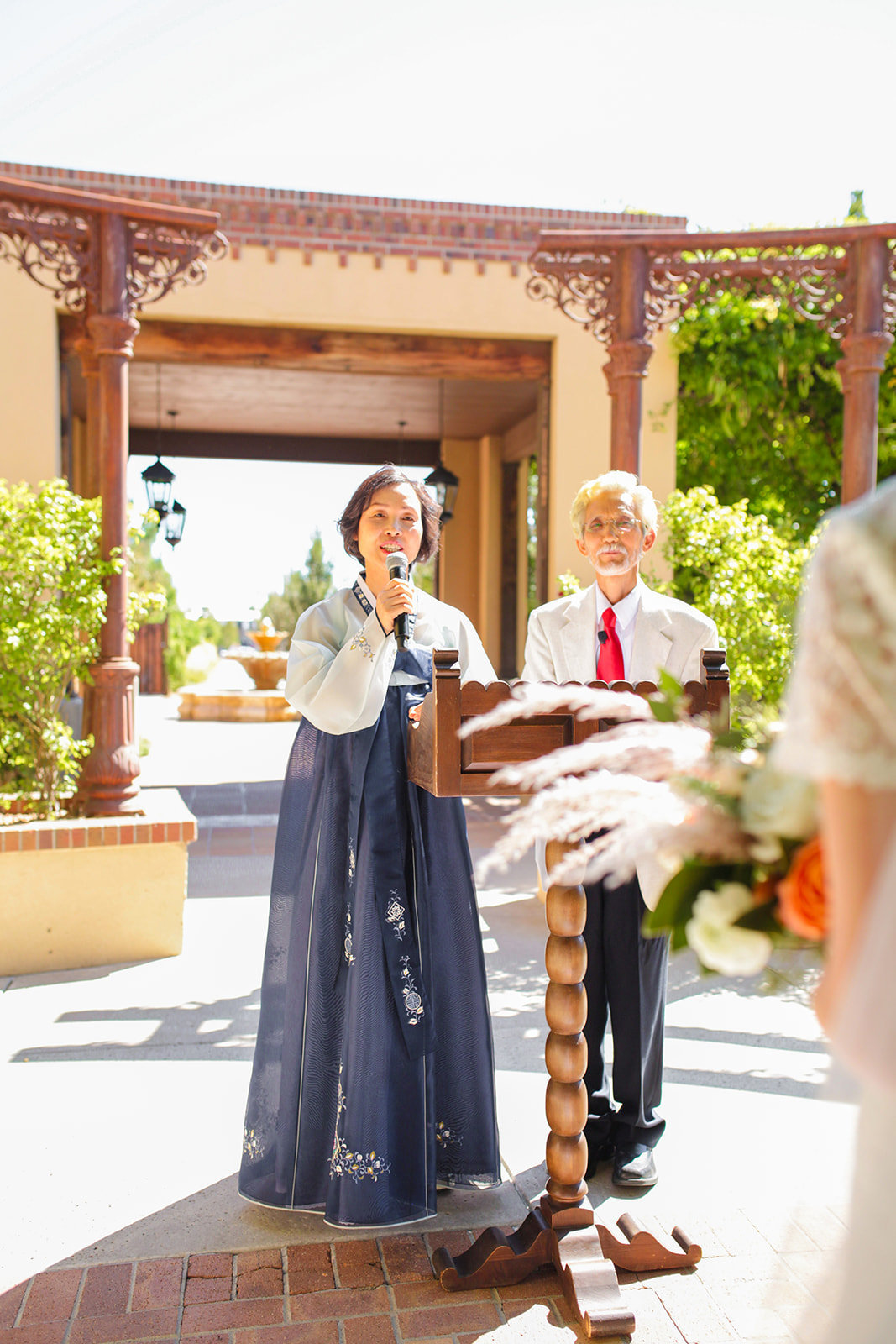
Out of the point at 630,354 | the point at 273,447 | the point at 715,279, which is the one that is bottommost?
the point at 630,354

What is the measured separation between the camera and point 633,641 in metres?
2.95

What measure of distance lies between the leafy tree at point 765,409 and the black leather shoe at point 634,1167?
625cm

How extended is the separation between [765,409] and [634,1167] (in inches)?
277

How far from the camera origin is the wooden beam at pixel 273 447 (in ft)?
41.3

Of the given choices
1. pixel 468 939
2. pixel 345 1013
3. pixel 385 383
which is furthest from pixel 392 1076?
pixel 385 383

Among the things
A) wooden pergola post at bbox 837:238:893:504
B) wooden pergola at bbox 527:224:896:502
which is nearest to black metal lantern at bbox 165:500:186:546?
wooden pergola at bbox 527:224:896:502

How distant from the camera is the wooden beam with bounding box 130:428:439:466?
41.3ft

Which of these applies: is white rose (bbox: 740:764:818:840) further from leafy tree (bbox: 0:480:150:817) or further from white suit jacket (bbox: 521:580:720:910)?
leafy tree (bbox: 0:480:150:817)

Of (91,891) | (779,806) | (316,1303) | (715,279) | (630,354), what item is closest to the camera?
(779,806)

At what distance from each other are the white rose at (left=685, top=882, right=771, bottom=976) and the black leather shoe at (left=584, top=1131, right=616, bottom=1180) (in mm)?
1938

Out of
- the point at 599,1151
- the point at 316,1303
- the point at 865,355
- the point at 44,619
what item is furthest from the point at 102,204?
the point at 316,1303

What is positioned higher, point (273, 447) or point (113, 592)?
point (273, 447)

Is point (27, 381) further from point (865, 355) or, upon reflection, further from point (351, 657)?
point (351, 657)

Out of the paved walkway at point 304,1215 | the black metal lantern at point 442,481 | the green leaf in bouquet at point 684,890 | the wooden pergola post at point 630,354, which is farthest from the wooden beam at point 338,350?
the green leaf in bouquet at point 684,890
